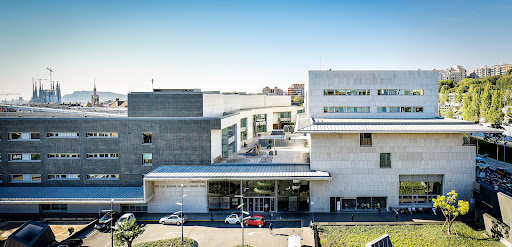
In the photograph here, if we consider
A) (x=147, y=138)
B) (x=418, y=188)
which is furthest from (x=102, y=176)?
(x=418, y=188)

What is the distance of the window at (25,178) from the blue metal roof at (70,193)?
1.01 meters

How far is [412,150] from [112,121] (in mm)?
37183

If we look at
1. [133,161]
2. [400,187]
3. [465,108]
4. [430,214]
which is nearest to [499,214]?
[430,214]

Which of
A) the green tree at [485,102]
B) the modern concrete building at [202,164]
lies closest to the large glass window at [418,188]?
the modern concrete building at [202,164]

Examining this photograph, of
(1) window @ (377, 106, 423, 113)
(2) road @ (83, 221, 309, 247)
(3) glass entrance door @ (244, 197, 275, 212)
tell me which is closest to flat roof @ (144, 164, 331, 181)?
(3) glass entrance door @ (244, 197, 275, 212)

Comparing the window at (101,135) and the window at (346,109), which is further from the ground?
the window at (346,109)

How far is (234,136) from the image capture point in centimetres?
5084

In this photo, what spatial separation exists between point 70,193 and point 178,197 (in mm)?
13521

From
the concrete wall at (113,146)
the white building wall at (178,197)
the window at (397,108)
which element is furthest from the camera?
the window at (397,108)

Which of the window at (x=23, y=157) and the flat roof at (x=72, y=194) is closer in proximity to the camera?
the flat roof at (x=72, y=194)

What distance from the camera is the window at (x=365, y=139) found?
1433 inches

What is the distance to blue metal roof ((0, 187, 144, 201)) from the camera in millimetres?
36531

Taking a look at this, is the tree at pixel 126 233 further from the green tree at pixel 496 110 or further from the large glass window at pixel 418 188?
the green tree at pixel 496 110

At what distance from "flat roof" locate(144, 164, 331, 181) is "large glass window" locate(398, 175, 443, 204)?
978 cm
